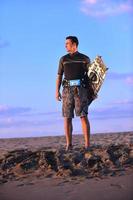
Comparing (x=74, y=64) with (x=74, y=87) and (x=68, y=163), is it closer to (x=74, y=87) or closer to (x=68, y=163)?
(x=74, y=87)

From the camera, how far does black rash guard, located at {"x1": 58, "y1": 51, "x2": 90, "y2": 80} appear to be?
6.36 m

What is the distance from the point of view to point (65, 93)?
641 cm

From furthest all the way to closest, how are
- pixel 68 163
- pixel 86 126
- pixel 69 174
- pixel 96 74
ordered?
pixel 96 74 → pixel 86 126 → pixel 68 163 → pixel 69 174

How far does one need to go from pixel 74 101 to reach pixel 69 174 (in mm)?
1864

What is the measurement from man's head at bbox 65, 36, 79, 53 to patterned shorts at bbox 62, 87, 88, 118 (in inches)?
22.6

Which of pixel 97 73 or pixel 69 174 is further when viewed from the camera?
pixel 97 73

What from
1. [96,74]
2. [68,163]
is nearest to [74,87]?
[96,74]

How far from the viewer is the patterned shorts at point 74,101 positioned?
6301 millimetres

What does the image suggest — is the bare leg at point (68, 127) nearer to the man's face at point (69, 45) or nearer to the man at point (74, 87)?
the man at point (74, 87)

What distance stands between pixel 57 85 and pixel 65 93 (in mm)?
242

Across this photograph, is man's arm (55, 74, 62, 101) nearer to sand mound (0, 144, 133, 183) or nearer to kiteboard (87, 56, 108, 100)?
kiteboard (87, 56, 108, 100)

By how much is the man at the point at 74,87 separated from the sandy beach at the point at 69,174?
Answer: 1.78ft

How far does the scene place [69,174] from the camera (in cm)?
471

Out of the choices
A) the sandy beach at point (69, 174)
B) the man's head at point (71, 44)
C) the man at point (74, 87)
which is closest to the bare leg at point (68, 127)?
the man at point (74, 87)
